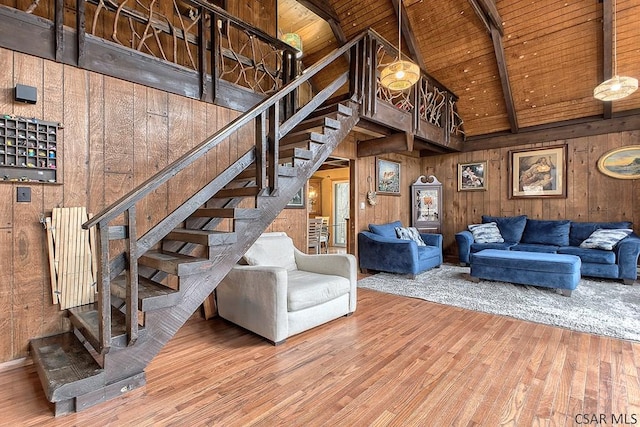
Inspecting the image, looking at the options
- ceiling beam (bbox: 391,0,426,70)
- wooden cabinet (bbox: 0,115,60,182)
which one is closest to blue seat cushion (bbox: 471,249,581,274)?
ceiling beam (bbox: 391,0,426,70)

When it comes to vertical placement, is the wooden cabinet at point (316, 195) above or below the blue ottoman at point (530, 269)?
above

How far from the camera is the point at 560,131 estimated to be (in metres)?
5.76

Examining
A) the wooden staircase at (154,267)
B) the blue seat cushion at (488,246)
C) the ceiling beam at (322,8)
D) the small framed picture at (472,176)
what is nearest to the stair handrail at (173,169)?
the wooden staircase at (154,267)

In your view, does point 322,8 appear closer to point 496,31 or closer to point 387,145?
point 387,145

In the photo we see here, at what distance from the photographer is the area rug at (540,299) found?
9.75 feet

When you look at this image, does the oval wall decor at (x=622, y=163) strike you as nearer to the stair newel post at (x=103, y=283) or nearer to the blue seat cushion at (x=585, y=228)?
the blue seat cushion at (x=585, y=228)

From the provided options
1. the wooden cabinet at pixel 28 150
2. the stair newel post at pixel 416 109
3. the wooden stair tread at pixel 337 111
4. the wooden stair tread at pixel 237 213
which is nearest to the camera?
the wooden cabinet at pixel 28 150

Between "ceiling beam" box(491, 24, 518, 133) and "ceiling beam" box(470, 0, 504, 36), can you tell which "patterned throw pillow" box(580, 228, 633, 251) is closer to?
"ceiling beam" box(491, 24, 518, 133)

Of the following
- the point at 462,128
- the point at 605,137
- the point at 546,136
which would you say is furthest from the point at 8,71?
the point at 605,137

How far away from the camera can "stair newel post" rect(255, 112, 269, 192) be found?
95.9 inches

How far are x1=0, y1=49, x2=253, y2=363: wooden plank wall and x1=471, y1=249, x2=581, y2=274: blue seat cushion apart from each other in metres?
4.02

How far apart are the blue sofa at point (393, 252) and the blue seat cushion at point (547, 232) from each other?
168 cm

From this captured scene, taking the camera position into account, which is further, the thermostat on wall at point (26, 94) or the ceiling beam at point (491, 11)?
the ceiling beam at point (491, 11)

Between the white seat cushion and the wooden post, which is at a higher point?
the wooden post
